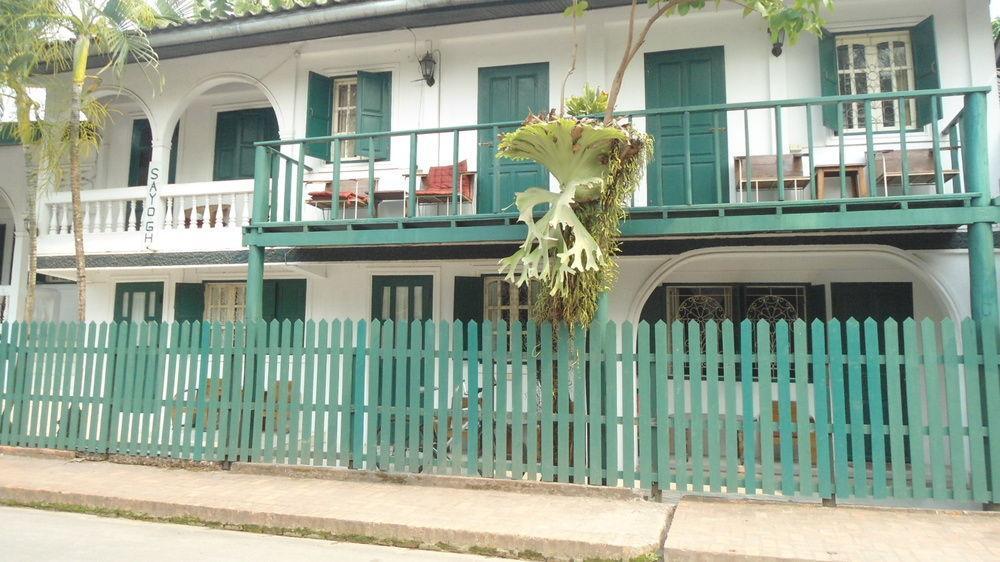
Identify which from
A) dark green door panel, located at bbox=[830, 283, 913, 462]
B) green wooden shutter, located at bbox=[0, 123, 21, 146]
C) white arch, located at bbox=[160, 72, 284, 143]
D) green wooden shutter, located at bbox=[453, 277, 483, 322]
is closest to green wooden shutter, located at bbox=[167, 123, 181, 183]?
white arch, located at bbox=[160, 72, 284, 143]

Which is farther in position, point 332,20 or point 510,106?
point 510,106

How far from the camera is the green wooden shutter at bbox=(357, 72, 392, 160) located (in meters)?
9.44

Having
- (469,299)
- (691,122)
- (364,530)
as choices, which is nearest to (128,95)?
(469,299)

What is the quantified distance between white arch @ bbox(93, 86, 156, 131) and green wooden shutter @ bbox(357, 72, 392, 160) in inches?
139

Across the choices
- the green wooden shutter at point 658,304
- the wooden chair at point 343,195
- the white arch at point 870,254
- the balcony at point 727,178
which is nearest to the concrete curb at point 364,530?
the balcony at point 727,178

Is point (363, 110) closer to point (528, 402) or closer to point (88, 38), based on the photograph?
point (88, 38)

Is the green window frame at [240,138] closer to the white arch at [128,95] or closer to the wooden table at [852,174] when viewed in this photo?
the white arch at [128,95]

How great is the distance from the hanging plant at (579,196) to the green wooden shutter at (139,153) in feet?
27.7

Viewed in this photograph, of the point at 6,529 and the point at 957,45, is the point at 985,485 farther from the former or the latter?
the point at 6,529

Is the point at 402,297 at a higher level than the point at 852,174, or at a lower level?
lower

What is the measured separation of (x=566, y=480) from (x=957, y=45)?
24.0ft

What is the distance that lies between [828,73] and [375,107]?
20.7 feet

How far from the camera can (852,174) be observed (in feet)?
24.7

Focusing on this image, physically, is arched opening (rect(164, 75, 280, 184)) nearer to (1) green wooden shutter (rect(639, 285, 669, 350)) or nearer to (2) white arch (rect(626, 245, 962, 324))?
(1) green wooden shutter (rect(639, 285, 669, 350))
